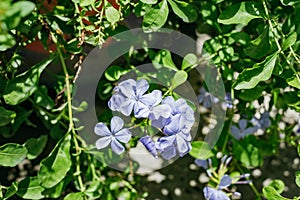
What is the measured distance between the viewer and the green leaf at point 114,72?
4.09 ft

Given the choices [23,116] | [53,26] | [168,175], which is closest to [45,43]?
[53,26]

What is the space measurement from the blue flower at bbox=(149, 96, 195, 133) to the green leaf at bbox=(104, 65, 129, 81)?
28 centimetres

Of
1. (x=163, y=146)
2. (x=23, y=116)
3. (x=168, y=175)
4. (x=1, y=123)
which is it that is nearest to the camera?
(x=163, y=146)

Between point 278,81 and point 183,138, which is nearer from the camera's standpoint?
point 183,138

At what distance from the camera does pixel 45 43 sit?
4.07 feet

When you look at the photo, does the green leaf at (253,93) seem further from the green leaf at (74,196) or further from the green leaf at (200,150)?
the green leaf at (74,196)

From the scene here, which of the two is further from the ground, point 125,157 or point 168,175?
point 125,157

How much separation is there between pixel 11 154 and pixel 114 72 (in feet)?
0.97

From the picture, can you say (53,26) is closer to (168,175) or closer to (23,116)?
(23,116)

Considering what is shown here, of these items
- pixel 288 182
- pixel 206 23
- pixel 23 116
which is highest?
pixel 206 23

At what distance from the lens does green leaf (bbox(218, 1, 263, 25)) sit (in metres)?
1.11

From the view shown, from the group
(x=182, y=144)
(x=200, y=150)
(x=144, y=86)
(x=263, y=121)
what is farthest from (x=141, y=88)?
(x=263, y=121)

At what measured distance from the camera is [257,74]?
1.05 m

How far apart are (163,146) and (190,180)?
0.80 meters
